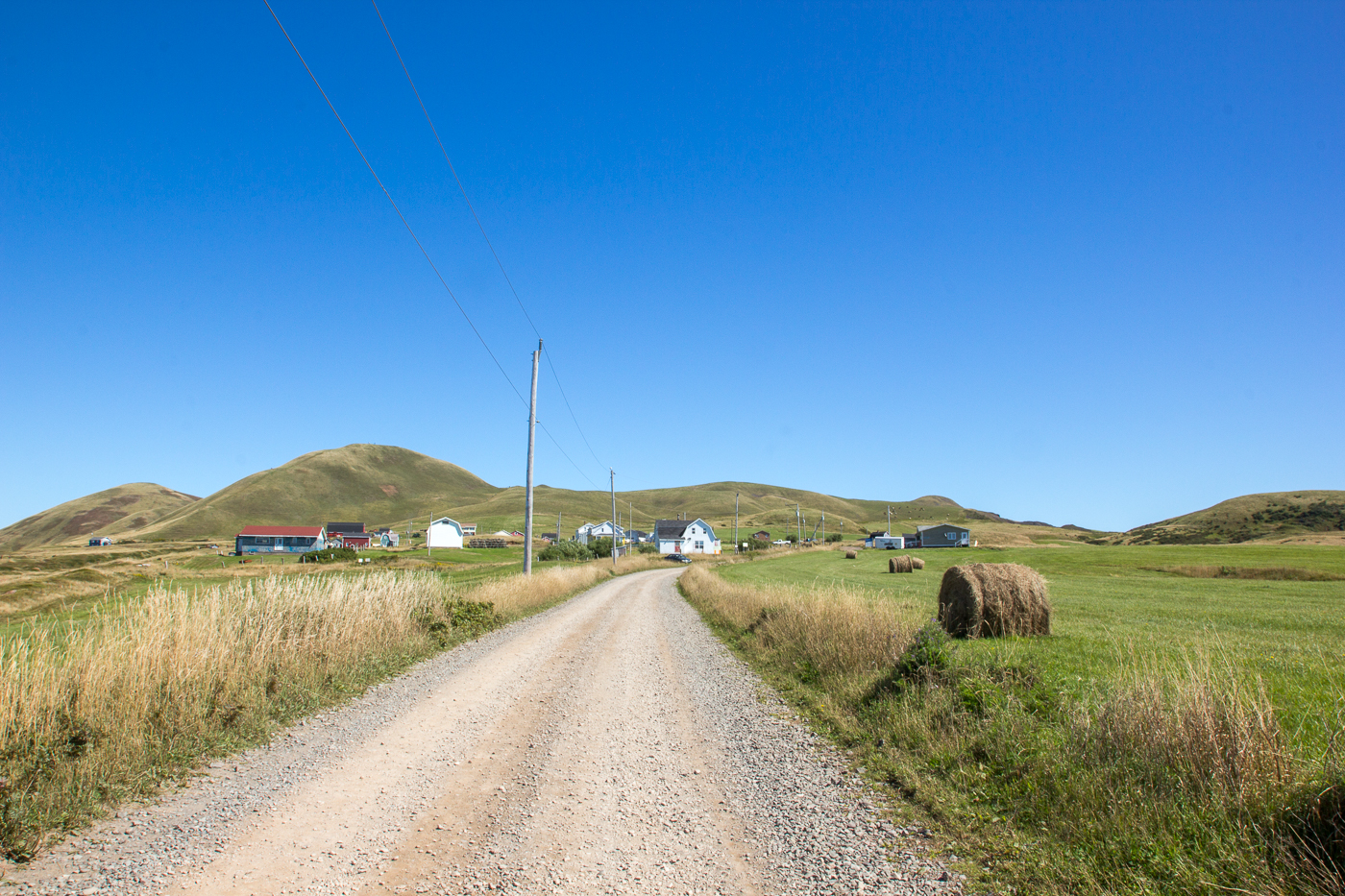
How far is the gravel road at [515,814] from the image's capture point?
4.38 m

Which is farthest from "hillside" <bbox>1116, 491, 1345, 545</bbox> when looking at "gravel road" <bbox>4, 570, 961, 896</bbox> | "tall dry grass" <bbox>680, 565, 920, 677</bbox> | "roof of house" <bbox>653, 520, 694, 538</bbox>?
"gravel road" <bbox>4, 570, 961, 896</bbox>

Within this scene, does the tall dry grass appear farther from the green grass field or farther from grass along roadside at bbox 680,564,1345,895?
the green grass field

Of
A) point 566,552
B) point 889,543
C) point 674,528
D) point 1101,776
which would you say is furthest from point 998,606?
point 674,528

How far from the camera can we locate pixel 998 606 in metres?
16.0

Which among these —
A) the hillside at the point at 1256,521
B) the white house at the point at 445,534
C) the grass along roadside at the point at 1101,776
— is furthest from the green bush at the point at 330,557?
the hillside at the point at 1256,521

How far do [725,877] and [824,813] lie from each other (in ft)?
4.85

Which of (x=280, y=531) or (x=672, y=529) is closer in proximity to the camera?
(x=280, y=531)

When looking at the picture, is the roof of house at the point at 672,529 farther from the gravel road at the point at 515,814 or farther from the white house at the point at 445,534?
the gravel road at the point at 515,814

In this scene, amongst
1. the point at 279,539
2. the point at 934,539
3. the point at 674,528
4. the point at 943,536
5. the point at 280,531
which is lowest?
the point at 934,539

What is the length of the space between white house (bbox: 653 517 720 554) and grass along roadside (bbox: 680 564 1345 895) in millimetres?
105539

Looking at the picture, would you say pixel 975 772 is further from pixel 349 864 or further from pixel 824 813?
pixel 349 864

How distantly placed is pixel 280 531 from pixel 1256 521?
15078 centimetres

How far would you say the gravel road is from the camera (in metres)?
4.38

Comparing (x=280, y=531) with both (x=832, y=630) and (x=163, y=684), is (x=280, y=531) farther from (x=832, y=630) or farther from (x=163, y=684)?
(x=832, y=630)
